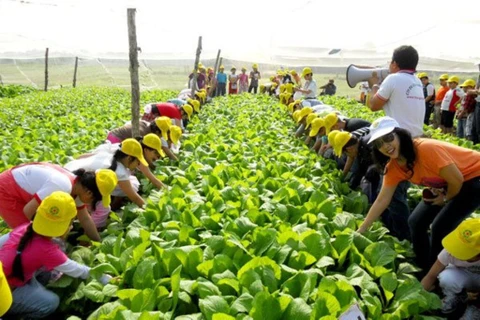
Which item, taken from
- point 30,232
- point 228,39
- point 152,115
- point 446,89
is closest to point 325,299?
point 30,232

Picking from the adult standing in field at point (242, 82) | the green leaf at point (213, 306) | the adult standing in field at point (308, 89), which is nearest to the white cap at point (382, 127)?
the green leaf at point (213, 306)

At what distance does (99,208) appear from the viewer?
4.65 metres

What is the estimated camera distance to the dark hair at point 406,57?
4.48 metres

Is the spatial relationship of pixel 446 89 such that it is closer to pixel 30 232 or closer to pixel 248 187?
pixel 248 187

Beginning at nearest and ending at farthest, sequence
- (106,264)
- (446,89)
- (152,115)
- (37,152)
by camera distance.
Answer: (106,264), (37,152), (152,115), (446,89)

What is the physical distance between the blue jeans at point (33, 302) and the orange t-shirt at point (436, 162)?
2.82 metres

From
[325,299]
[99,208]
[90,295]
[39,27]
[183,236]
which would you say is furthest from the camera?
[39,27]

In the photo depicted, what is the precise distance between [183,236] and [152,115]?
15.9 ft

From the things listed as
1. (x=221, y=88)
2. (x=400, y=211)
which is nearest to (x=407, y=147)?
(x=400, y=211)

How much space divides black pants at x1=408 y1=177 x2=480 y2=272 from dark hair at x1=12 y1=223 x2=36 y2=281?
3109 millimetres

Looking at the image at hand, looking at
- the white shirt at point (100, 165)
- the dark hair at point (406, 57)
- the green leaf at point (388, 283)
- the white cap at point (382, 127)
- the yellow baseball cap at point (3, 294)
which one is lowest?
the green leaf at point (388, 283)

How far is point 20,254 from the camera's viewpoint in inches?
120

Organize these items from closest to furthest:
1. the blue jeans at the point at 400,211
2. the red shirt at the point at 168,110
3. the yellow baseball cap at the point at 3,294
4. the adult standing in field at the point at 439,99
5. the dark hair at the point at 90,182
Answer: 1. the yellow baseball cap at the point at 3,294
2. the dark hair at the point at 90,182
3. the blue jeans at the point at 400,211
4. the red shirt at the point at 168,110
5. the adult standing in field at the point at 439,99

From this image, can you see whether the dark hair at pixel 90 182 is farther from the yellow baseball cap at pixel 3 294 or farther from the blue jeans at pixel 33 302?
the yellow baseball cap at pixel 3 294
